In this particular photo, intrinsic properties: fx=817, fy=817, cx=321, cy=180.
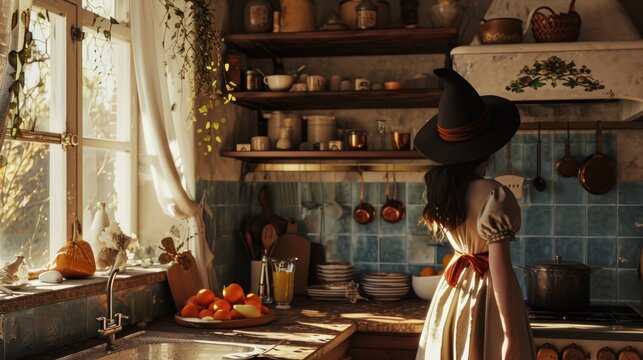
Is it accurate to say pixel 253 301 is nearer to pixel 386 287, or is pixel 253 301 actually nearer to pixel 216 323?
pixel 216 323

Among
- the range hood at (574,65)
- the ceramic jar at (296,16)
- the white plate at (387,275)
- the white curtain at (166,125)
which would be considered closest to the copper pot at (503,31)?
the range hood at (574,65)

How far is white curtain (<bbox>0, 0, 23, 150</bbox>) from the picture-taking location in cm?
191

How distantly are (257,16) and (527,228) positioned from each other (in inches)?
63.6

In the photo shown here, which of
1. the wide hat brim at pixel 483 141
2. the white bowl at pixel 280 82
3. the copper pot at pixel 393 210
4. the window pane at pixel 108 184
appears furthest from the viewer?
the copper pot at pixel 393 210


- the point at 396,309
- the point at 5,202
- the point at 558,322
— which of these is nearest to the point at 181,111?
the point at 5,202

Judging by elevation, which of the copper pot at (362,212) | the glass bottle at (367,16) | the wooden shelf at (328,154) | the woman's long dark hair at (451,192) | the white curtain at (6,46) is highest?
the glass bottle at (367,16)

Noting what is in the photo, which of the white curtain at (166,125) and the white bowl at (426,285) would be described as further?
the white bowl at (426,285)

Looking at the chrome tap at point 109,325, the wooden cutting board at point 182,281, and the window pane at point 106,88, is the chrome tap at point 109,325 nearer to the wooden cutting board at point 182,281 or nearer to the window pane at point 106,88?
the wooden cutting board at point 182,281

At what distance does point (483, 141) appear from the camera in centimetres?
255

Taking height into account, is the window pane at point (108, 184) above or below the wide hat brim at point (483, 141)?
below

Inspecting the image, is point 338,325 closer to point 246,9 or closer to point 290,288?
point 290,288

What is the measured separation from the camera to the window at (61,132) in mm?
2686

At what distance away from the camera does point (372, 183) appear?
402cm

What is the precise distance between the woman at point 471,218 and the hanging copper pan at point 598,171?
1.27m
